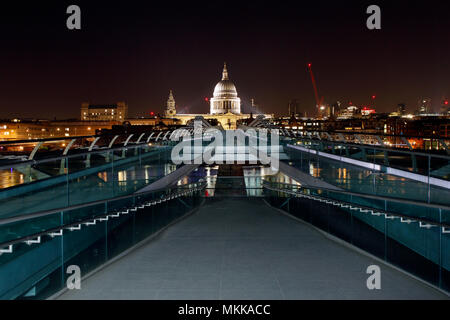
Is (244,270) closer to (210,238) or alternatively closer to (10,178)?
(210,238)

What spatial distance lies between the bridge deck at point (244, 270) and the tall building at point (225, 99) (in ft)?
583

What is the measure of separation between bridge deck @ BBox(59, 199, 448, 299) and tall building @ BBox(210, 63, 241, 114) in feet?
583

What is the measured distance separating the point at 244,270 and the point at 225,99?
606 feet

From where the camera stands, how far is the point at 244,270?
5508mm

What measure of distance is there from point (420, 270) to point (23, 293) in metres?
4.26

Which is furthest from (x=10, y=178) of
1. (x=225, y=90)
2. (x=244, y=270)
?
(x=225, y=90)

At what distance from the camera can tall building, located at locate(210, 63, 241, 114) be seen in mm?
187625

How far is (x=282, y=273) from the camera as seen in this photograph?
17.7 ft

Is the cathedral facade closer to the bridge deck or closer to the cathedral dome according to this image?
the cathedral dome

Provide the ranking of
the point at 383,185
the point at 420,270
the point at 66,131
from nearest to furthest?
the point at 420,270
the point at 383,185
the point at 66,131

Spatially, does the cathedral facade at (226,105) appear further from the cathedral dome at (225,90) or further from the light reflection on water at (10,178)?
the light reflection on water at (10,178)

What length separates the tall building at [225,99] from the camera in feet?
616
